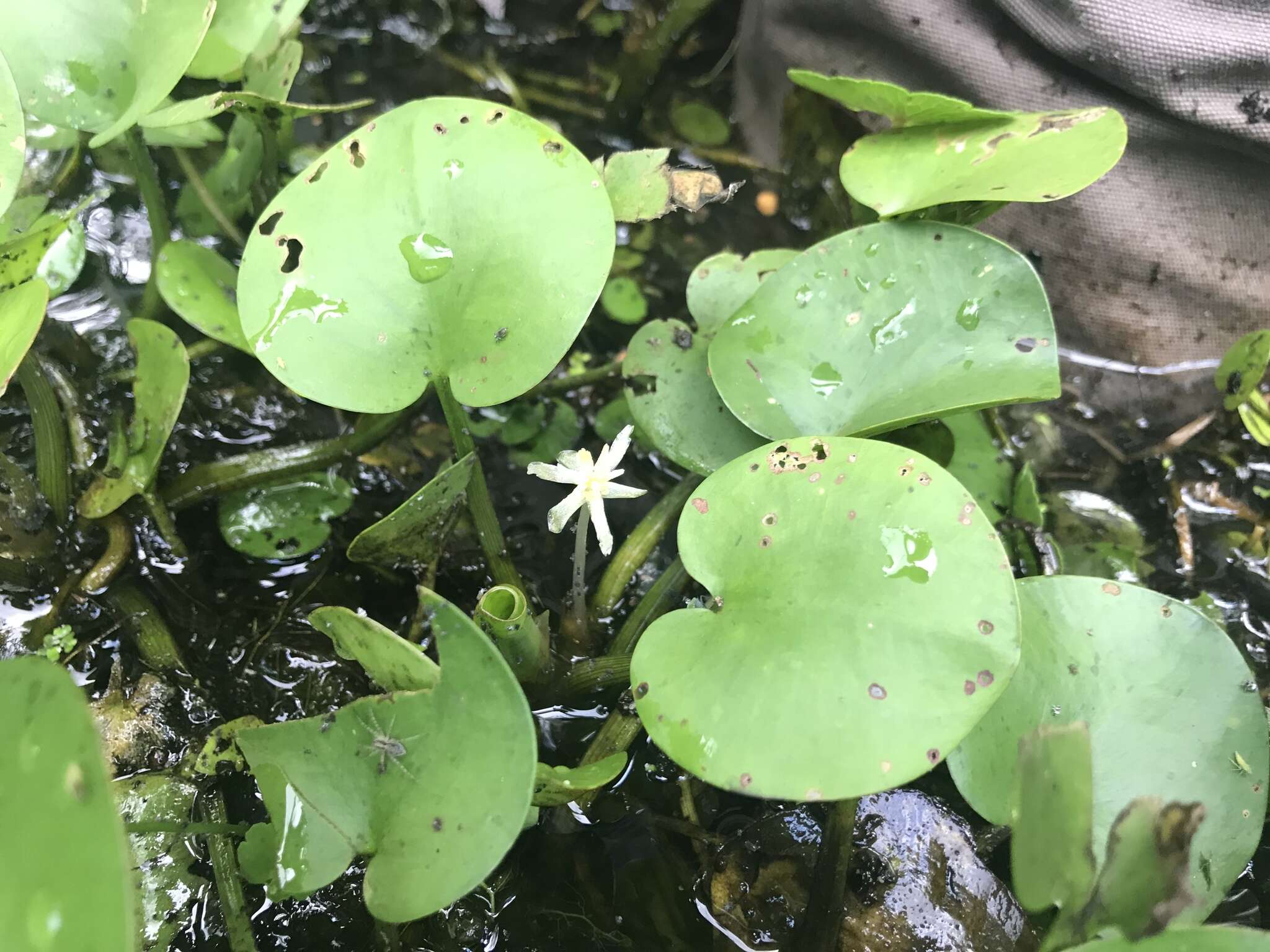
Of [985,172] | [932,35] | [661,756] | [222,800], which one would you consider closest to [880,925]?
[661,756]

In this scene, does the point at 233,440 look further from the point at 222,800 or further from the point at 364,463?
the point at 222,800

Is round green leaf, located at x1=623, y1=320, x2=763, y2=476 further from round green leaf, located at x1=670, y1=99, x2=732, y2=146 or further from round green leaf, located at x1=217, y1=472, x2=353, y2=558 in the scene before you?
round green leaf, located at x1=670, y1=99, x2=732, y2=146

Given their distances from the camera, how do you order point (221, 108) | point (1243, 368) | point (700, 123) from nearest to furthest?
point (221, 108)
point (1243, 368)
point (700, 123)

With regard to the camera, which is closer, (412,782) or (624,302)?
(412,782)

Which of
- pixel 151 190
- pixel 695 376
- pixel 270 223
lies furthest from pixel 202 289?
pixel 695 376

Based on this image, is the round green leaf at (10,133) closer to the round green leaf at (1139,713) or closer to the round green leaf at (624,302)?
the round green leaf at (624,302)

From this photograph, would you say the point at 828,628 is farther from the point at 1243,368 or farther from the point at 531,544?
the point at 1243,368
